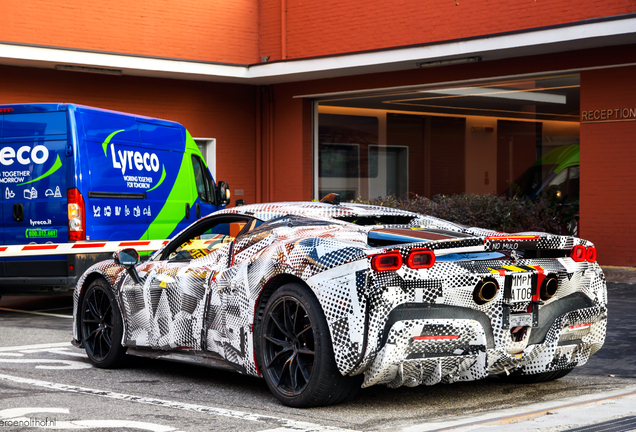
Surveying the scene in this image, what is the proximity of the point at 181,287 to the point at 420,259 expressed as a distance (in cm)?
210

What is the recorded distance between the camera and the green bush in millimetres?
14562

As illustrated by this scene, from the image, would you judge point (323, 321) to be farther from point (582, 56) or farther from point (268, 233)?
point (582, 56)

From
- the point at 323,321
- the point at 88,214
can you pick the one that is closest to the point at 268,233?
the point at 323,321

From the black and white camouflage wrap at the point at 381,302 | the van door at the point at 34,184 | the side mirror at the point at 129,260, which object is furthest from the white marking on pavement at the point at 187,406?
the van door at the point at 34,184

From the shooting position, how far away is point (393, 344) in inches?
197

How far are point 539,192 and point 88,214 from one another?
8.47m

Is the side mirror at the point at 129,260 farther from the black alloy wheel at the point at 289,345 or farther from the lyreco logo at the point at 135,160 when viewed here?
the lyreco logo at the point at 135,160

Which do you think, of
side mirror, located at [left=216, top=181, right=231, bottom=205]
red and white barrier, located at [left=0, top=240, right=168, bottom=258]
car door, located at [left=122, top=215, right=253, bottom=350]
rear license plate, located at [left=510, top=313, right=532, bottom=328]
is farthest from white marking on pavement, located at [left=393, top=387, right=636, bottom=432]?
side mirror, located at [left=216, top=181, right=231, bottom=205]

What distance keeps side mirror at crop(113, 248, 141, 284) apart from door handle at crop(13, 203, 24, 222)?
12.0 feet

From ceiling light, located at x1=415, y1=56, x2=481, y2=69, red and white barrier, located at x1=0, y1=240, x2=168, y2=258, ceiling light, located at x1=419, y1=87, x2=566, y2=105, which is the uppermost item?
ceiling light, located at x1=415, y1=56, x2=481, y2=69

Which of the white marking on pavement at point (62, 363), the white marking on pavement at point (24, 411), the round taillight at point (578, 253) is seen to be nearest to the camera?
the white marking on pavement at point (24, 411)

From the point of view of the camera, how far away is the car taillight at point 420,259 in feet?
16.7

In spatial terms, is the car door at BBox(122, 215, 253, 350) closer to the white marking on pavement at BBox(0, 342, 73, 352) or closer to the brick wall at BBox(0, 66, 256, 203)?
the white marking on pavement at BBox(0, 342, 73, 352)

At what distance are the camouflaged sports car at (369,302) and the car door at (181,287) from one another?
0.01m
